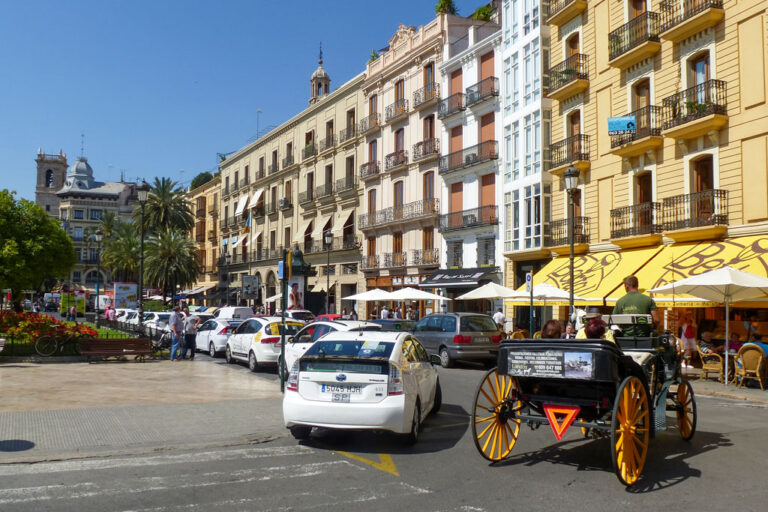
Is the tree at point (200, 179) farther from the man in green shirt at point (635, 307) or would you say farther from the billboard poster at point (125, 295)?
the man in green shirt at point (635, 307)

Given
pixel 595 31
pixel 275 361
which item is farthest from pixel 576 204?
pixel 275 361

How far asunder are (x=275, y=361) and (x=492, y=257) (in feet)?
58.4

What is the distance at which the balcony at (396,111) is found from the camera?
41406mm

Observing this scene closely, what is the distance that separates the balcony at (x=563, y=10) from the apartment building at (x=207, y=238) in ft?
154

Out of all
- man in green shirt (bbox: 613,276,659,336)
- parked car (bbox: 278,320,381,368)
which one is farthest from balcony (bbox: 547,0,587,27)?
man in green shirt (bbox: 613,276,659,336)

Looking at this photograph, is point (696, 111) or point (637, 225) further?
point (637, 225)

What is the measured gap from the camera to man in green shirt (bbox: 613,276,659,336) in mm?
8430

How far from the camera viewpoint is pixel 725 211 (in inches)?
826

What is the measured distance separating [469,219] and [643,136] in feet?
40.5

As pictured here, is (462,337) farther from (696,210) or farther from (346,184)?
(346,184)

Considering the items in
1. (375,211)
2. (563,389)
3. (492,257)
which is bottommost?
(563,389)

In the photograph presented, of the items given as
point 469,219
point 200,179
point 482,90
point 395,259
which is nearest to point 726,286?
point 469,219

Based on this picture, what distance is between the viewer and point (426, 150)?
129ft

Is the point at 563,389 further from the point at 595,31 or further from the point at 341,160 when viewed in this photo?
the point at 341,160
